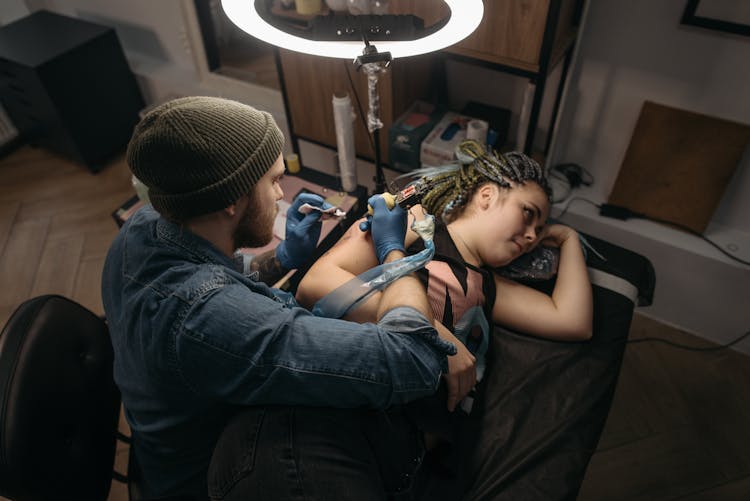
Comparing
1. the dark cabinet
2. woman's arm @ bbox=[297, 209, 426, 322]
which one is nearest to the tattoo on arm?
woman's arm @ bbox=[297, 209, 426, 322]

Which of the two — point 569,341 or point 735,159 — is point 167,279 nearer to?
point 569,341

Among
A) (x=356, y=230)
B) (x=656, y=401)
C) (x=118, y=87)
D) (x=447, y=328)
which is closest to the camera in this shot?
(x=447, y=328)

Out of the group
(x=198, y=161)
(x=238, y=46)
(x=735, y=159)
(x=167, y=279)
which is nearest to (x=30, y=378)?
(x=167, y=279)

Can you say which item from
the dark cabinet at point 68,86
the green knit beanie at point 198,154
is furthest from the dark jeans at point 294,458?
the dark cabinet at point 68,86

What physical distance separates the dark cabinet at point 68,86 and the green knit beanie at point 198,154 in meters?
2.31

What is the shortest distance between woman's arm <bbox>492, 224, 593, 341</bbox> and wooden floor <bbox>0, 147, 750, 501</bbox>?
28.1 inches

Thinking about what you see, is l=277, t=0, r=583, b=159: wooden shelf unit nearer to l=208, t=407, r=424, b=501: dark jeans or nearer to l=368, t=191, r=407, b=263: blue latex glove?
l=368, t=191, r=407, b=263: blue latex glove

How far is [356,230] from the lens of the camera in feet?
4.94

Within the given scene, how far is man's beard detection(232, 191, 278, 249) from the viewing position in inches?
42.6

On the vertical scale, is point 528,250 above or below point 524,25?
below

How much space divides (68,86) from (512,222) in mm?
2654

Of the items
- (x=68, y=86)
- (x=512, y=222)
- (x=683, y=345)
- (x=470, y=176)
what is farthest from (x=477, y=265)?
(x=68, y=86)

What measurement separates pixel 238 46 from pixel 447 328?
3.07 metres

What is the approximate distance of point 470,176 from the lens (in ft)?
5.19
